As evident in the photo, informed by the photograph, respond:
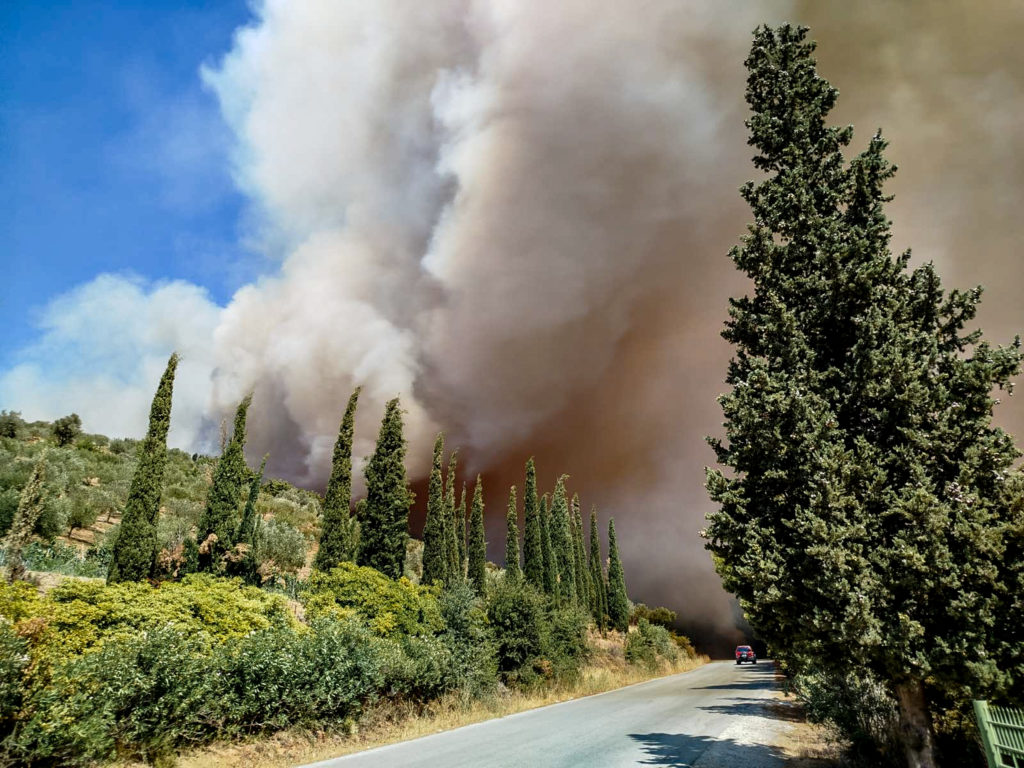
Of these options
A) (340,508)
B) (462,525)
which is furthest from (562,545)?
(340,508)

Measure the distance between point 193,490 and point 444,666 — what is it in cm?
3920

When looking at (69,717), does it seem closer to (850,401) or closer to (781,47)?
(850,401)

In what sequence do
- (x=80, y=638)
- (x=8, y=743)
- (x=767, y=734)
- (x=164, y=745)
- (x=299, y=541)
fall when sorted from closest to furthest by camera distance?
(x=8, y=743) < (x=164, y=745) < (x=80, y=638) < (x=767, y=734) < (x=299, y=541)

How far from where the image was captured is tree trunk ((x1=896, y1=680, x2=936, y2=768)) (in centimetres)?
716

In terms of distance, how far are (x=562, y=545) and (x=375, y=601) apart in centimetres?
3507

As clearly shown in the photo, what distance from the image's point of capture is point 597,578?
57.1 m

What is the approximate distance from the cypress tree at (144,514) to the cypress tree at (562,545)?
32783 mm

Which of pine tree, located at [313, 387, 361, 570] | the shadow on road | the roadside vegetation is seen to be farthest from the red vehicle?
the shadow on road

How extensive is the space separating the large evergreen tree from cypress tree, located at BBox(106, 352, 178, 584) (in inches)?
834

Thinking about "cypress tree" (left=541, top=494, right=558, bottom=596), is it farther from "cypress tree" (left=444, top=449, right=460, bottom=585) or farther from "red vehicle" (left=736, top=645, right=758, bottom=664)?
"red vehicle" (left=736, top=645, right=758, bottom=664)

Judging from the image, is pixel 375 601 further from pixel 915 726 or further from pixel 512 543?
pixel 512 543

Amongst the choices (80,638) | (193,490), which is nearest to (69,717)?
(80,638)

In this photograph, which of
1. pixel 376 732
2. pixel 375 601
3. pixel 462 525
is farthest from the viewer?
pixel 462 525

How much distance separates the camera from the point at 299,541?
1447 inches
